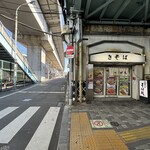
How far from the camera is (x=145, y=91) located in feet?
28.8

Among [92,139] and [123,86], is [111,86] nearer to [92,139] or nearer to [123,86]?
[123,86]

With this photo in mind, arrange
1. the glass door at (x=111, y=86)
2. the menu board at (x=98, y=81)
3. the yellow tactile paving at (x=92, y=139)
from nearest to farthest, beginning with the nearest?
the yellow tactile paving at (x=92, y=139), the menu board at (x=98, y=81), the glass door at (x=111, y=86)

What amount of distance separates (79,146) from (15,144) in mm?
1525

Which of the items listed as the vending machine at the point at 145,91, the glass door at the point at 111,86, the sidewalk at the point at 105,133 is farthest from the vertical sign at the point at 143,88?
the sidewalk at the point at 105,133

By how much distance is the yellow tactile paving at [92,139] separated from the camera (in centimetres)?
361

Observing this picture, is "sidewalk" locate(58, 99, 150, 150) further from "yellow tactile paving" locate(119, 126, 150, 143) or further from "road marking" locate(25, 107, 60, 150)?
"road marking" locate(25, 107, 60, 150)

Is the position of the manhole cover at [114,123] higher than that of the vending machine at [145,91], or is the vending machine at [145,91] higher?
the vending machine at [145,91]

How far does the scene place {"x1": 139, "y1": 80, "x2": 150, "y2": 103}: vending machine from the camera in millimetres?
8586

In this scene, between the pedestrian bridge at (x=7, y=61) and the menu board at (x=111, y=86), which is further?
the pedestrian bridge at (x=7, y=61)

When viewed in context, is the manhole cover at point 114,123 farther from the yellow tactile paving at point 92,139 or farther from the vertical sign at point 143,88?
the vertical sign at point 143,88

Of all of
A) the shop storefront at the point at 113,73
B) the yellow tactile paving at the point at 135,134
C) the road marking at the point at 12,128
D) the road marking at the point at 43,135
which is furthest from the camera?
the shop storefront at the point at 113,73

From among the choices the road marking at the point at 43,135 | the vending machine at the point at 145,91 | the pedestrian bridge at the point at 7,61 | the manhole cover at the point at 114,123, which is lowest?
the road marking at the point at 43,135

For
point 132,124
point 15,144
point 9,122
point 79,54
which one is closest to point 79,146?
point 15,144

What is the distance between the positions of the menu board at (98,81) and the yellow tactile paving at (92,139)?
4.97 meters
